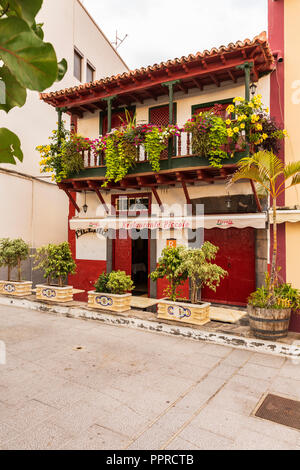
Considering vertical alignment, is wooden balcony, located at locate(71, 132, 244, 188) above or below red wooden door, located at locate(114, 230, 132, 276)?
above

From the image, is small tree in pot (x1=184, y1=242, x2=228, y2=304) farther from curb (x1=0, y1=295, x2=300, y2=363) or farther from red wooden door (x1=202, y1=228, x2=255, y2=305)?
red wooden door (x1=202, y1=228, x2=255, y2=305)

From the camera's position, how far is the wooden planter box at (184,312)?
784 centimetres

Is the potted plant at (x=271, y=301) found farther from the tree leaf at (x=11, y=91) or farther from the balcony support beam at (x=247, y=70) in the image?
the tree leaf at (x=11, y=91)

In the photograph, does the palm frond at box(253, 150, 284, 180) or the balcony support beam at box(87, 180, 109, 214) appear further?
the balcony support beam at box(87, 180, 109, 214)

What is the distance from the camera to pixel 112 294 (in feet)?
30.7

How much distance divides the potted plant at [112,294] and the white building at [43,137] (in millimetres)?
6392

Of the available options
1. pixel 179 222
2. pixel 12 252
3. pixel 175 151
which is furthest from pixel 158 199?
pixel 12 252

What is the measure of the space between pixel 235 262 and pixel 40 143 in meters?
10.8

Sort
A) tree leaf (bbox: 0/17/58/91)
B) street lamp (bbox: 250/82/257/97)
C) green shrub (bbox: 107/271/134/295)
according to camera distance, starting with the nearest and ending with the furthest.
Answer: tree leaf (bbox: 0/17/58/91) → green shrub (bbox: 107/271/134/295) → street lamp (bbox: 250/82/257/97)

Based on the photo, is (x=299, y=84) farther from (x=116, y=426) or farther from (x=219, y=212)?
(x=116, y=426)

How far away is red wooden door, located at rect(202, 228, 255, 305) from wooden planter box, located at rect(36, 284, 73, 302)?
4.77 m

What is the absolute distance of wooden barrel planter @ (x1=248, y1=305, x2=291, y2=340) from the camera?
6.77 m

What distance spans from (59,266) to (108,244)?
8.99 ft

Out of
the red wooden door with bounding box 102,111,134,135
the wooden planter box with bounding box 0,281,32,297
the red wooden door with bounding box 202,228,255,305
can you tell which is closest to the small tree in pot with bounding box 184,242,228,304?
the red wooden door with bounding box 202,228,255,305
